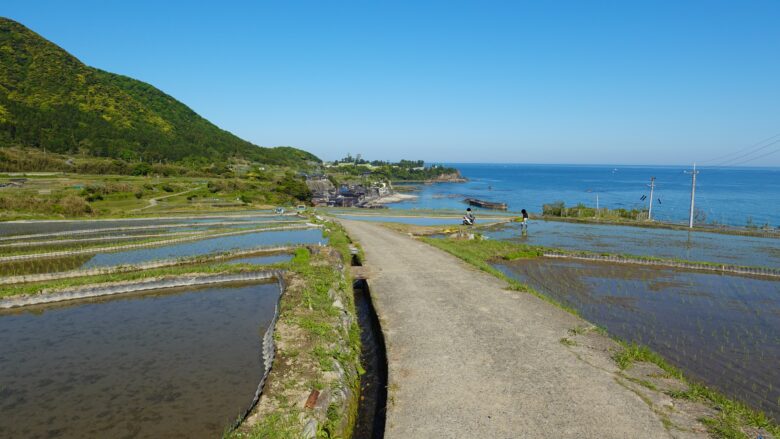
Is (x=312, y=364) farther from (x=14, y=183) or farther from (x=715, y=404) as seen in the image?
(x=14, y=183)

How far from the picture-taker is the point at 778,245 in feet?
91.9

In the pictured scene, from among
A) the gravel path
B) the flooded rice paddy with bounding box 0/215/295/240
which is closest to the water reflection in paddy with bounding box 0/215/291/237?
the flooded rice paddy with bounding box 0/215/295/240

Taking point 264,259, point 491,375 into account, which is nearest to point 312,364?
point 491,375

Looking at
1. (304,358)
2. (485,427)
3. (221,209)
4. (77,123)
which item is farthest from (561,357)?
(77,123)

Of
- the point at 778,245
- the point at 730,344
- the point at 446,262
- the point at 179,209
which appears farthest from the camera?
the point at 179,209

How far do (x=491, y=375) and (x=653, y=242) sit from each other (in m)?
26.4

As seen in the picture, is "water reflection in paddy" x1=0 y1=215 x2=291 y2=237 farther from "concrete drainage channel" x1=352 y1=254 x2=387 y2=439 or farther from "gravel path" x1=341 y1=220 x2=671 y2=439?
"gravel path" x1=341 y1=220 x2=671 y2=439

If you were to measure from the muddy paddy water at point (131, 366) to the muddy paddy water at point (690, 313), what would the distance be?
1016cm

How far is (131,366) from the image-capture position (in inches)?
373

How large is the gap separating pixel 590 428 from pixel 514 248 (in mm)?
18466

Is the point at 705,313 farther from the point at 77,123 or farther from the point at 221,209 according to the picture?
the point at 77,123

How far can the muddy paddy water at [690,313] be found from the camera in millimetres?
9523

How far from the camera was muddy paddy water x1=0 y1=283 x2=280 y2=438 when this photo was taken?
7.37 meters

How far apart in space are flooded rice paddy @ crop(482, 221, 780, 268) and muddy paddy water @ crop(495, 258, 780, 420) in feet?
17.6
